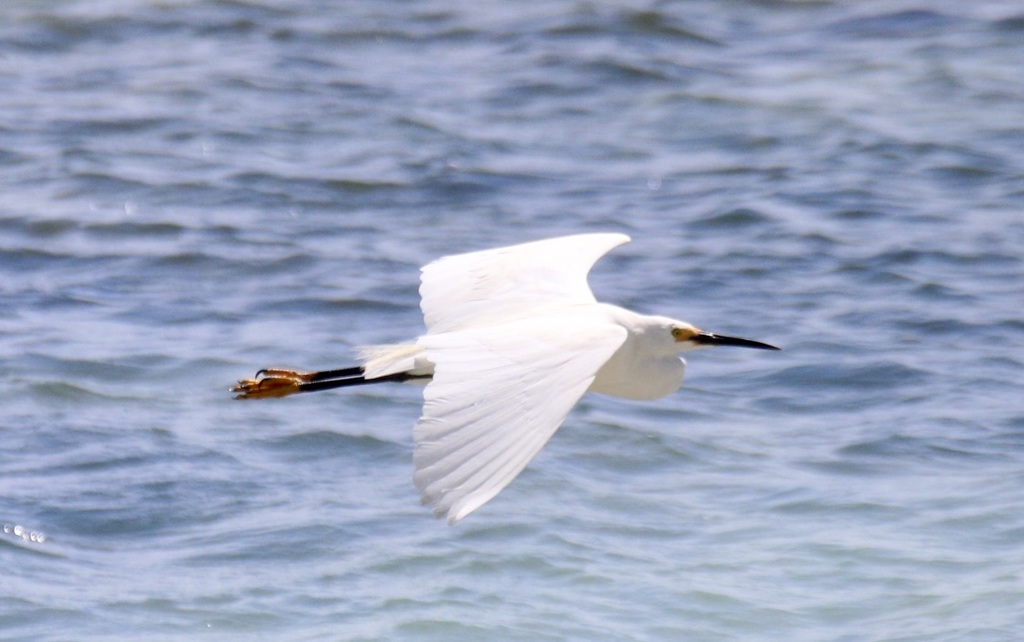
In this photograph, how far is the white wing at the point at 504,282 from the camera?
445cm

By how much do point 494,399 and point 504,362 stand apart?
0.87ft

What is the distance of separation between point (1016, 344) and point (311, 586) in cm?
364

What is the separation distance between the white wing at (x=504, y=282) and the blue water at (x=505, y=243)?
3.35 ft

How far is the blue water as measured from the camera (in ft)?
16.9

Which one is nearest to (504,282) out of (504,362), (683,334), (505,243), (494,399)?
(683,334)

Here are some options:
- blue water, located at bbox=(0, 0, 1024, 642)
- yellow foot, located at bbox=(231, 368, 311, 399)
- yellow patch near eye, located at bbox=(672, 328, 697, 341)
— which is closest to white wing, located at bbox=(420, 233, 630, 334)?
yellow patch near eye, located at bbox=(672, 328, 697, 341)

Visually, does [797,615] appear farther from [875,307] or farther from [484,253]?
[875,307]

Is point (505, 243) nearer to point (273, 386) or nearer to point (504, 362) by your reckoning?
point (273, 386)

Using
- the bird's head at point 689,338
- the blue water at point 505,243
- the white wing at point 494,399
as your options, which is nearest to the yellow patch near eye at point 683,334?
the bird's head at point 689,338

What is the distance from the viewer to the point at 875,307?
7.71 m

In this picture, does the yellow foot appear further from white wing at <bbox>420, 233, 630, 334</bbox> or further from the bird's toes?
white wing at <bbox>420, 233, 630, 334</bbox>

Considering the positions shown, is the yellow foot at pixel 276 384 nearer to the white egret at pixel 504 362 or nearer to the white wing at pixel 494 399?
the white egret at pixel 504 362

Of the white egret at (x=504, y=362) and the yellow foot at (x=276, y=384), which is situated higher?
the white egret at (x=504, y=362)

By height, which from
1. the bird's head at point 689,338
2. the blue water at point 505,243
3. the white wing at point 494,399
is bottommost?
the blue water at point 505,243
